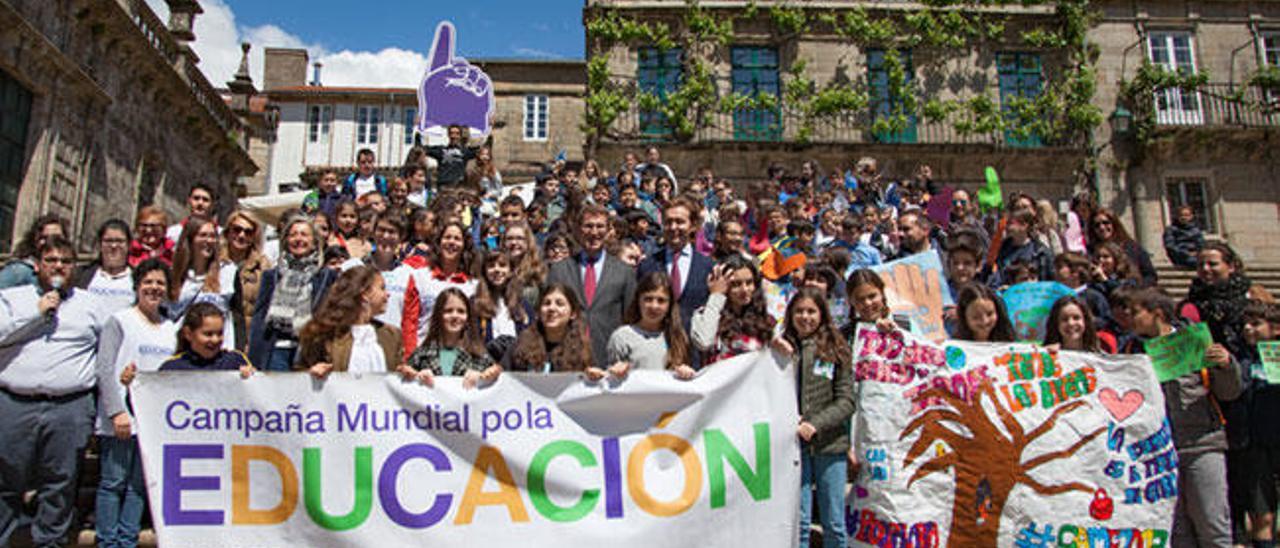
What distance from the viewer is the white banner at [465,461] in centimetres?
407

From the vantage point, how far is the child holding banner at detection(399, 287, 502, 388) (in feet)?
14.7

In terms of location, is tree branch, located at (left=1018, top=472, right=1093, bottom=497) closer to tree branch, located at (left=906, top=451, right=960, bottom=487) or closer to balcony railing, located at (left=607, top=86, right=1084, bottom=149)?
tree branch, located at (left=906, top=451, right=960, bottom=487)

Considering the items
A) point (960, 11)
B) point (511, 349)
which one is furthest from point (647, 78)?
point (511, 349)

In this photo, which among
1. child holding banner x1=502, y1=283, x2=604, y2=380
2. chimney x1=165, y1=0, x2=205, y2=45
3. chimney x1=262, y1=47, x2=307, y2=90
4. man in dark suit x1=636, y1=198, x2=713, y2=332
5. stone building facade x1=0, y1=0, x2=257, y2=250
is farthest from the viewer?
chimney x1=262, y1=47, x2=307, y2=90

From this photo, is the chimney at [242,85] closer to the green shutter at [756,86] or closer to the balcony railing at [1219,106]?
the green shutter at [756,86]

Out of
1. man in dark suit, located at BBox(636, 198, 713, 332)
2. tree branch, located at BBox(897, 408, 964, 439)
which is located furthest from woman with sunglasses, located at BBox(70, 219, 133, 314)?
tree branch, located at BBox(897, 408, 964, 439)

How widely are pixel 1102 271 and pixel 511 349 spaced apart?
5.14 m

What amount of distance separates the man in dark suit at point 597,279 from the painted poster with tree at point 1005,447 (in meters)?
1.59

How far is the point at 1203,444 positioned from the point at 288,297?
5672 millimetres

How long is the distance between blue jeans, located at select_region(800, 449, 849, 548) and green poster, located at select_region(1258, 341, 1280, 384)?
105 inches

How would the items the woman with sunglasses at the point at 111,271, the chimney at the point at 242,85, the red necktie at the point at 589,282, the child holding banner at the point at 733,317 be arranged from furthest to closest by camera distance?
the chimney at the point at 242,85, the red necktie at the point at 589,282, the woman with sunglasses at the point at 111,271, the child holding banner at the point at 733,317

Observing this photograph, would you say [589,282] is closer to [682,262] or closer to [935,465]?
[682,262]

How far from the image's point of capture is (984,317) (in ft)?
16.1

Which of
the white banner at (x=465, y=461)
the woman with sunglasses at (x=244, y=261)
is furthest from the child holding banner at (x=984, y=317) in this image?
the woman with sunglasses at (x=244, y=261)
